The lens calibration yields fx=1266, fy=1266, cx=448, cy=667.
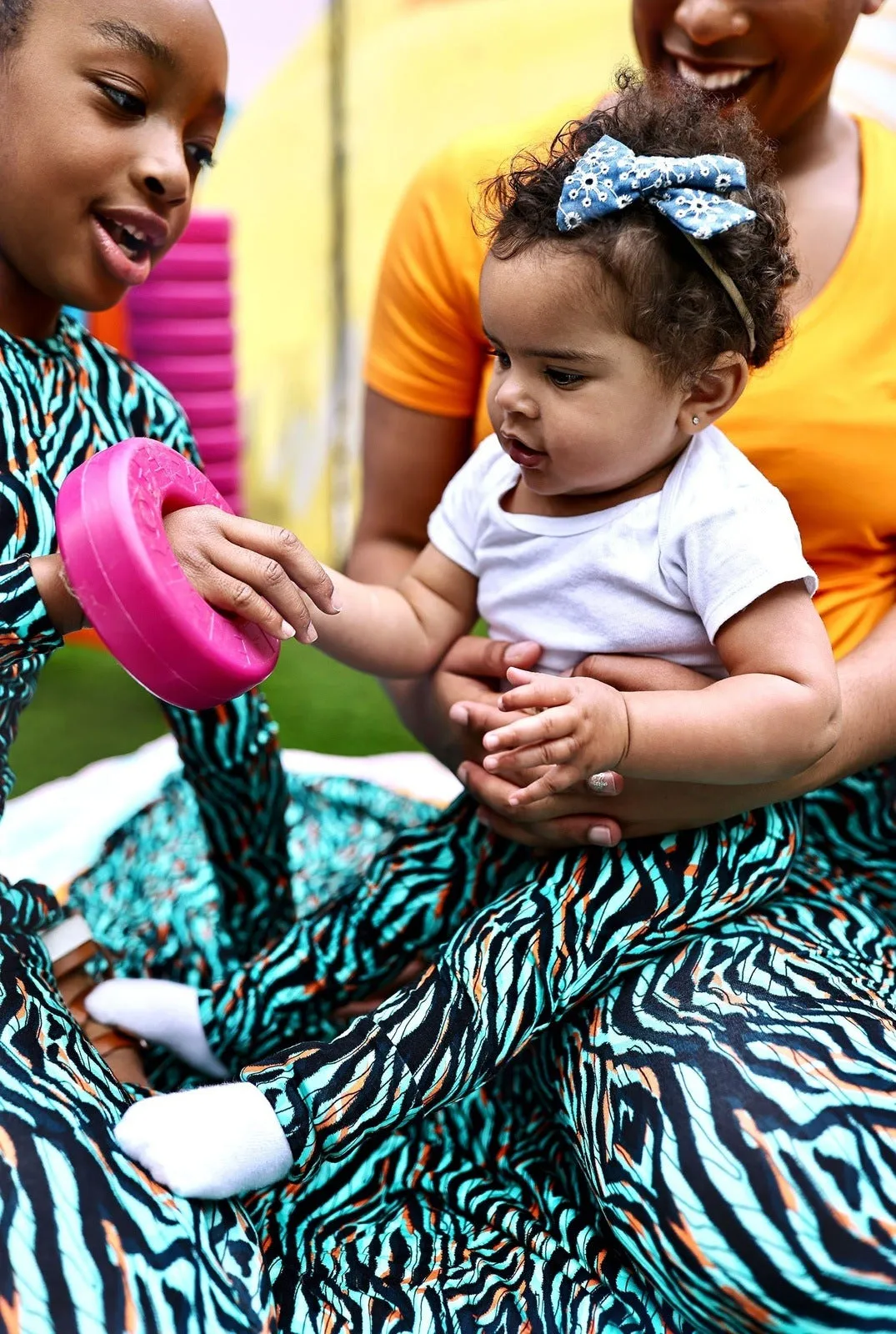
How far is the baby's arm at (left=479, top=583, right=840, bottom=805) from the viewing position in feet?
4.10

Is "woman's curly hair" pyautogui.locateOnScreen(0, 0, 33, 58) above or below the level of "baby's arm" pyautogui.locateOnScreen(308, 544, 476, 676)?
above

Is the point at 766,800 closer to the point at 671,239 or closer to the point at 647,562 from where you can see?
the point at 647,562

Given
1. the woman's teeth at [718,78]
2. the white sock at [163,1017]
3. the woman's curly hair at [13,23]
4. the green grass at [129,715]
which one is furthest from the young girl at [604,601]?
the green grass at [129,715]

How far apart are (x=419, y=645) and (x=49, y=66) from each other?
0.76 metres

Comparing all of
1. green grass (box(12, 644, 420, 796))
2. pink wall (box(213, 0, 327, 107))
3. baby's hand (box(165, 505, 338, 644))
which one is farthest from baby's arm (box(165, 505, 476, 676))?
pink wall (box(213, 0, 327, 107))

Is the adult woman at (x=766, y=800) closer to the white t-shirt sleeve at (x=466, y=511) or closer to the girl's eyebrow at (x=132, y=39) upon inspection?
the white t-shirt sleeve at (x=466, y=511)

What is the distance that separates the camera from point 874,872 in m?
1.65

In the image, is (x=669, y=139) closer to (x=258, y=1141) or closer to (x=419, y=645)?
(x=419, y=645)

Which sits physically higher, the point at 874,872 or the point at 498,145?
the point at 498,145

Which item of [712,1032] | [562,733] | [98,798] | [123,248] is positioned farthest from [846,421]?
[98,798]

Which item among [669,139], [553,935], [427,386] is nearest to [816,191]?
[669,139]

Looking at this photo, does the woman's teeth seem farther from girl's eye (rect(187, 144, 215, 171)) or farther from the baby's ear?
girl's eye (rect(187, 144, 215, 171))

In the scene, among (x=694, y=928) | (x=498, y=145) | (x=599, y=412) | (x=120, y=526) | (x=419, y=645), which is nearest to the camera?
(x=120, y=526)

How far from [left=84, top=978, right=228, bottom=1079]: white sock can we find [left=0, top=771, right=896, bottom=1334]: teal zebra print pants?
0.14 ft
